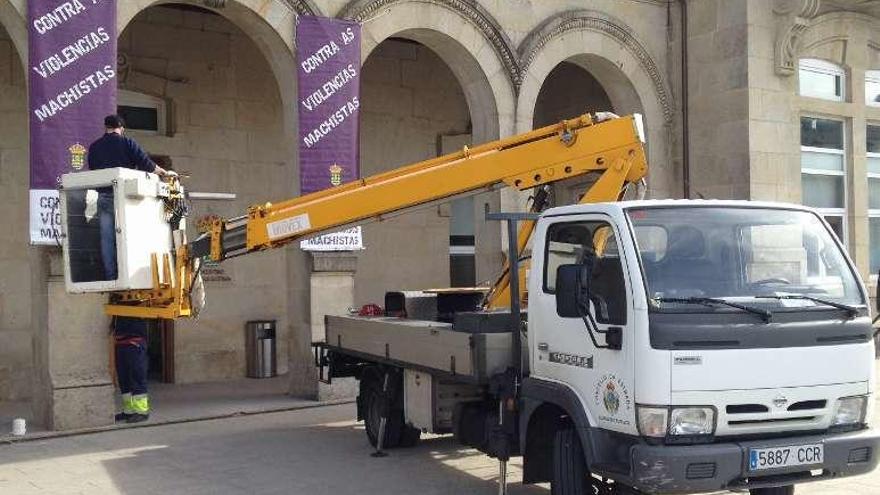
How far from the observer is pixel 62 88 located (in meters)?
9.74

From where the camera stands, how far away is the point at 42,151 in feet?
31.5

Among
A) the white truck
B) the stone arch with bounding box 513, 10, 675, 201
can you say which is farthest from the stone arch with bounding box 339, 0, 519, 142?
the white truck

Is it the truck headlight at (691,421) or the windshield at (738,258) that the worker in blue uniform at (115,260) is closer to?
the windshield at (738,258)

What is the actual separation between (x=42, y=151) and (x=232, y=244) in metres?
2.57

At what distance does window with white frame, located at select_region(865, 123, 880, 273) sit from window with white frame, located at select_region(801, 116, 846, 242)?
0.77 m

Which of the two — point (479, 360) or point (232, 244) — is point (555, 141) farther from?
point (232, 244)

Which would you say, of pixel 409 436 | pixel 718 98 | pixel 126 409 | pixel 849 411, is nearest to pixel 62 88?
pixel 126 409

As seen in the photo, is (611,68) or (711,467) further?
(611,68)

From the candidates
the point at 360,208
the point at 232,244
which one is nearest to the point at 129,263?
the point at 232,244

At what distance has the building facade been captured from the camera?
11.5 metres

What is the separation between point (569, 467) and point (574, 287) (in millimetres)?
1131

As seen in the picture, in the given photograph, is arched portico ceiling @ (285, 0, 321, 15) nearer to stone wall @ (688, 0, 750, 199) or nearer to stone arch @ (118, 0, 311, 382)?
stone arch @ (118, 0, 311, 382)

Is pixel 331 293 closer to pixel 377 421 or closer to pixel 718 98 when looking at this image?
pixel 377 421

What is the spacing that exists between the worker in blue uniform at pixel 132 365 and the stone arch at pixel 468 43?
4322mm
